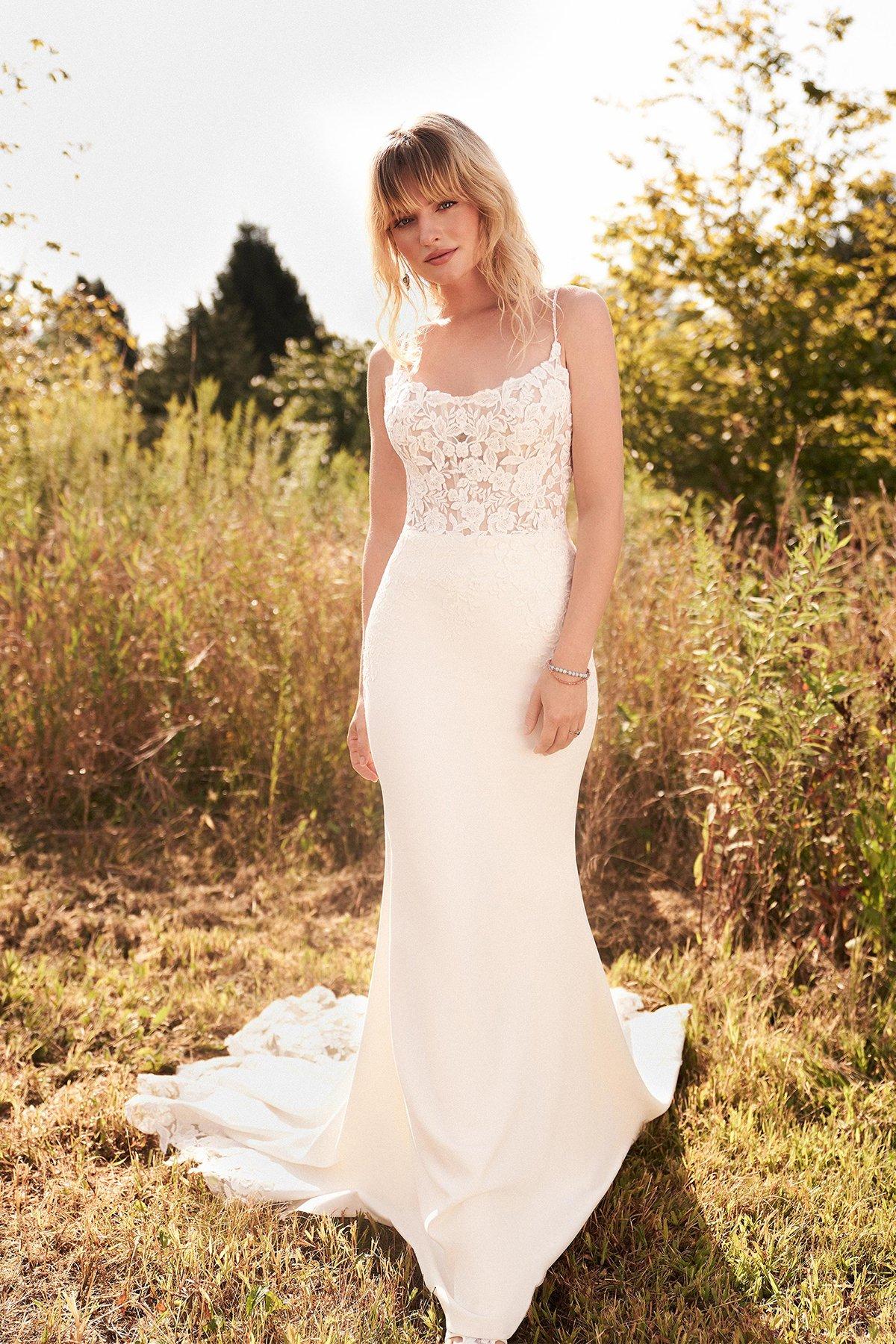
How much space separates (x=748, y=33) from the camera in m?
6.29

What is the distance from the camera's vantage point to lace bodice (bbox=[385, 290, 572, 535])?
2199mm

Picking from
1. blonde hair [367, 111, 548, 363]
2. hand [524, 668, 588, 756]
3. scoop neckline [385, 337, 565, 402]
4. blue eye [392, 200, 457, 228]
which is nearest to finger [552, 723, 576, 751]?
hand [524, 668, 588, 756]

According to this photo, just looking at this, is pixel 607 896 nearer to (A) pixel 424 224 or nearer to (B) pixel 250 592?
(B) pixel 250 592

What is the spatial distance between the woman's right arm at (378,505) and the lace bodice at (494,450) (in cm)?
25

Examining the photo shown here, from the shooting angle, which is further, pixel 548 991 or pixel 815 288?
pixel 815 288

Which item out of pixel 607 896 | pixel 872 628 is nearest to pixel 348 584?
pixel 607 896

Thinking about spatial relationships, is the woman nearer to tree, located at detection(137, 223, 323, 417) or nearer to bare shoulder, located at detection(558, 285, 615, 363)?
bare shoulder, located at detection(558, 285, 615, 363)

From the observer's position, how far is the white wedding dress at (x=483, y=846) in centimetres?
218

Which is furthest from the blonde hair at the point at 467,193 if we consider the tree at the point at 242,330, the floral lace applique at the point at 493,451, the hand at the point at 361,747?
the tree at the point at 242,330

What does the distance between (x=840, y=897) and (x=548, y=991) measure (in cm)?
141

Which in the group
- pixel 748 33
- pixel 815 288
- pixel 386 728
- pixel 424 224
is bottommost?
pixel 386 728

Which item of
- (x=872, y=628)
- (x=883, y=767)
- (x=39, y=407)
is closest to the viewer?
(x=883, y=767)

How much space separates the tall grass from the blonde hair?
1.38m

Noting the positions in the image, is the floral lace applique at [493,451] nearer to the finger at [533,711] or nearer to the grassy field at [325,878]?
the finger at [533,711]
